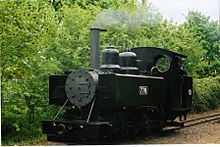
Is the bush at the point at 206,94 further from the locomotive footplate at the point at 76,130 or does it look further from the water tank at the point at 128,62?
the locomotive footplate at the point at 76,130

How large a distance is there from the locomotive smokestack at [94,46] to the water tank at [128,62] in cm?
32

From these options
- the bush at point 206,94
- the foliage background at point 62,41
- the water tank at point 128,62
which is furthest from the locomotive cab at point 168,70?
the bush at point 206,94

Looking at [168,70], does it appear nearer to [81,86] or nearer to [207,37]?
[207,37]

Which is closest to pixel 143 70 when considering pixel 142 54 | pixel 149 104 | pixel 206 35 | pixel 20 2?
pixel 142 54

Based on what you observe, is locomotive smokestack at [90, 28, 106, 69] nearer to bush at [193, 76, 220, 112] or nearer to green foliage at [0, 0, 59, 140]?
green foliage at [0, 0, 59, 140]

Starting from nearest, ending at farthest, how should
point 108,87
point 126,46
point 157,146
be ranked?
point 108,87, point 157,146, point 126,46

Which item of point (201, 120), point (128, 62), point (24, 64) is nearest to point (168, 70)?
point (128, 62)

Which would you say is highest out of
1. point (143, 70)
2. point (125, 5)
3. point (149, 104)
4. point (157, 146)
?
point (125, 5)

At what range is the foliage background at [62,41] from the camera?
5215 mm

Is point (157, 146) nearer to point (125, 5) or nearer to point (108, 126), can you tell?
point (108, 126)

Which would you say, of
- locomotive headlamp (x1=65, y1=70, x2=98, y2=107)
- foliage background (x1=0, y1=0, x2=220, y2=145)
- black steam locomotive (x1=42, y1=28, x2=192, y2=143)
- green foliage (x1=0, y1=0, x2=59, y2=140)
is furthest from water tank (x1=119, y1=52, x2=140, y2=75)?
green foliage (x1=0, y1=0, x2=59, y2=140)

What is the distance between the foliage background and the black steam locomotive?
17 centimetres

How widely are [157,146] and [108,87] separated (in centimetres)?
96

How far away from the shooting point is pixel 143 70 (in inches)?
240
